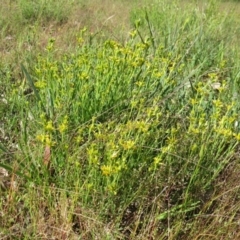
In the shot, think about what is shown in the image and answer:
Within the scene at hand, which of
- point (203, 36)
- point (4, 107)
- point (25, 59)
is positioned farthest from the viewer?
point (203, 36)

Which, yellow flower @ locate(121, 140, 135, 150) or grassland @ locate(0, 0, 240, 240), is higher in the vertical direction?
yellow flower @ locate(121, 140, 135, 150)

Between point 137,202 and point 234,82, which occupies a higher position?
point 234,82

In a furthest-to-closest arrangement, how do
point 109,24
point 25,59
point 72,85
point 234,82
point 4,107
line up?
point 109,24
point 25,59
point 234,82
point 4,107
point 72,85

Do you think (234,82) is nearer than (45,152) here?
No

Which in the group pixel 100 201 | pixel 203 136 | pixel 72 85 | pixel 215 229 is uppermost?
pixel 72 85

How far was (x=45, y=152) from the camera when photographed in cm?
194

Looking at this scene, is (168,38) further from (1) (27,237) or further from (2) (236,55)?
(1) (27,237)

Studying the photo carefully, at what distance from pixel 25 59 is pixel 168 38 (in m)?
1.15

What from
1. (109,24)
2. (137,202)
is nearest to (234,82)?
(137,202)

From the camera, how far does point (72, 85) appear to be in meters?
2.13

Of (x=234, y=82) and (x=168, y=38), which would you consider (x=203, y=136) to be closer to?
(x=234, y=82)

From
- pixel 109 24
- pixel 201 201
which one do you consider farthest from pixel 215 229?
pixel 109 24

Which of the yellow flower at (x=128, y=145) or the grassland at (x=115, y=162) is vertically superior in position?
the yellow flower at (x=128, y=145)

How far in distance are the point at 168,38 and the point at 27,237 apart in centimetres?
226
